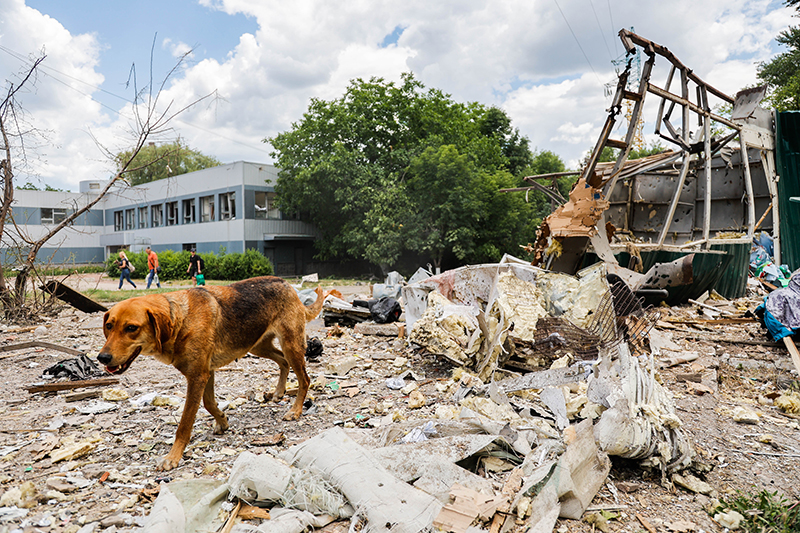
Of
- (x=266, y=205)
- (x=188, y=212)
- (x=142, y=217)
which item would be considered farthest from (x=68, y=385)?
(x=142, y=217)

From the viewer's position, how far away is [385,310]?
345 inches

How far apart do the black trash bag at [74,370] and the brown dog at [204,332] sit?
2.41 m

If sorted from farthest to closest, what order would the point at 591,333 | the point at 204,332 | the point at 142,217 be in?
the point at 142,217 < the point at 591,333 < the point at 204,332

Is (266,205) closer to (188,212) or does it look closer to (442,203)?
(188,212)

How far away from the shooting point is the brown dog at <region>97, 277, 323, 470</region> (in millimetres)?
3078

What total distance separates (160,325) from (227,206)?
84.5ft

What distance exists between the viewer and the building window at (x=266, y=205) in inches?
1055

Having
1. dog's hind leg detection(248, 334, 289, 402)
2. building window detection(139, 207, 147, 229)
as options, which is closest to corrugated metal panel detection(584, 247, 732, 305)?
dog's hind leg detection(248, 334, 289, 402)

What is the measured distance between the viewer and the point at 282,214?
27875mm

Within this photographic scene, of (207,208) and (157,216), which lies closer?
(207,208)

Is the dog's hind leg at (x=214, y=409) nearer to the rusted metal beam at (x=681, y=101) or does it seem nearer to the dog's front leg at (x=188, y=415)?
the dog's front leg at (x=188, y=415)

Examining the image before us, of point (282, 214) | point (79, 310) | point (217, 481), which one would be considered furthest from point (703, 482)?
point (282, 214)

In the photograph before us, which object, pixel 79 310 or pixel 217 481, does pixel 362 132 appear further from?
pixel 217 481

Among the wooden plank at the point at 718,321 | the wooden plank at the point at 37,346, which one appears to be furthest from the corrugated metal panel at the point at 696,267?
the wooden plank at the point at 37,346
